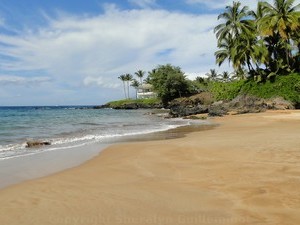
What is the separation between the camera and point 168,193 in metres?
6.54

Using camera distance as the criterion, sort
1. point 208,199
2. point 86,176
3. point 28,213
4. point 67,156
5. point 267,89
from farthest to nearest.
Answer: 1. point 267,89
2. point 67,156
3. point 86,176
4. point 208,199
5. point 28,213

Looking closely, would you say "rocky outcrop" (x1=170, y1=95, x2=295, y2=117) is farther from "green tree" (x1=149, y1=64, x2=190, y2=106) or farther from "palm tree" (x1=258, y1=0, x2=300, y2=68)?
"green tree" (x1=149, y1=64, x2=190, y2=106)

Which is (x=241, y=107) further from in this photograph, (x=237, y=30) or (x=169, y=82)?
(x=169, y=82)

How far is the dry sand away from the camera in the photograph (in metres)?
5.20

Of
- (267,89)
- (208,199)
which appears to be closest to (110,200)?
(208,199)

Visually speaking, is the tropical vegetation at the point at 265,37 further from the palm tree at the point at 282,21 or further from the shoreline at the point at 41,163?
the shoreline at the point at 41,163

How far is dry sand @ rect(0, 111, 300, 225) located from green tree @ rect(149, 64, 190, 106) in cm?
5945

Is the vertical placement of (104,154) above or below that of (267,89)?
below

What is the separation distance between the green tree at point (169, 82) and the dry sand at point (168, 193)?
195 ft

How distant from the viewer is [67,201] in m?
6.17

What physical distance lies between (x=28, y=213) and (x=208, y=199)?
3.19m

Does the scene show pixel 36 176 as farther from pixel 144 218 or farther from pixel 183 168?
pixel 144 218

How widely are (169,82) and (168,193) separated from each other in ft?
208

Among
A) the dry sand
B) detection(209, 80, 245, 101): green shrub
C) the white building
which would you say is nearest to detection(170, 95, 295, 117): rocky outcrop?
detection(209, 80, 245, 101): green shrub
